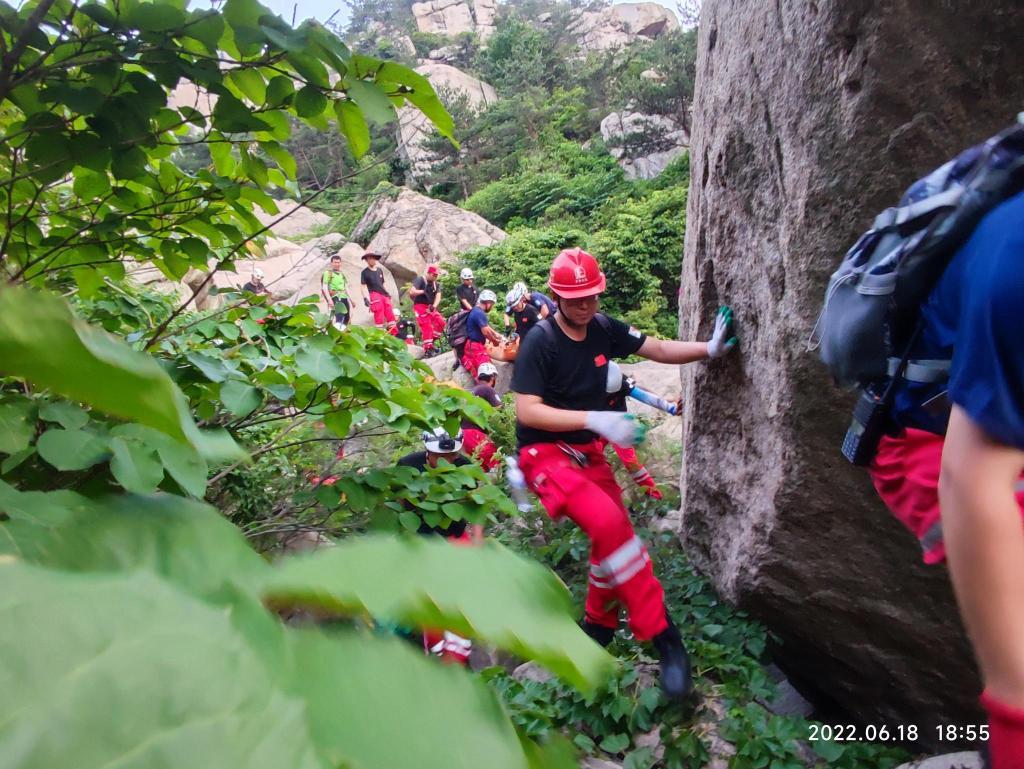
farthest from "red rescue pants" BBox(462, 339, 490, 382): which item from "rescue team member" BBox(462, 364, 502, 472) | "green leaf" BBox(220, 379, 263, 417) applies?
"green leaf" BBox(220, 379, 263, 417)

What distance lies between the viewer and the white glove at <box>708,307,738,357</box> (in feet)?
10.1

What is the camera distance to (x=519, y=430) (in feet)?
11.3

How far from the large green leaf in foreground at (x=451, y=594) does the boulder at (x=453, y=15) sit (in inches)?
2095

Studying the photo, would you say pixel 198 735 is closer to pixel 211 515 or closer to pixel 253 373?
pixel 211 515

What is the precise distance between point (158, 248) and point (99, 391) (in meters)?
1.95

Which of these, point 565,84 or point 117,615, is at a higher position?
point 565,84

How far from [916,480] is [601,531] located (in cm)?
158

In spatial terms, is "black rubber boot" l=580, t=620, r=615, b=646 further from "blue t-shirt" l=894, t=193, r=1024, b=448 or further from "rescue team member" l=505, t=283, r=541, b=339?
"rescue team member" l=505, t=283, r=541, b=339

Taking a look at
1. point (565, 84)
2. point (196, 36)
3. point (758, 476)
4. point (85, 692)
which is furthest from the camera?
point (565, 84)

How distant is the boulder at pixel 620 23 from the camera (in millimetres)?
40781

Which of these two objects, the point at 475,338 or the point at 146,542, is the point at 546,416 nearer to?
the point at 146,542

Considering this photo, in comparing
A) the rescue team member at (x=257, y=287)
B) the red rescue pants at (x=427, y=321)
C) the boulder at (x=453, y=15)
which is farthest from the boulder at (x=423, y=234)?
the boulder at (x=453, y=15)

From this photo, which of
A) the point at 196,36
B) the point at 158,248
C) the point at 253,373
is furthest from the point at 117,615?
the point at 158,248

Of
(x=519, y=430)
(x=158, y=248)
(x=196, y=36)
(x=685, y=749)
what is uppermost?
(x=196, y=36)
